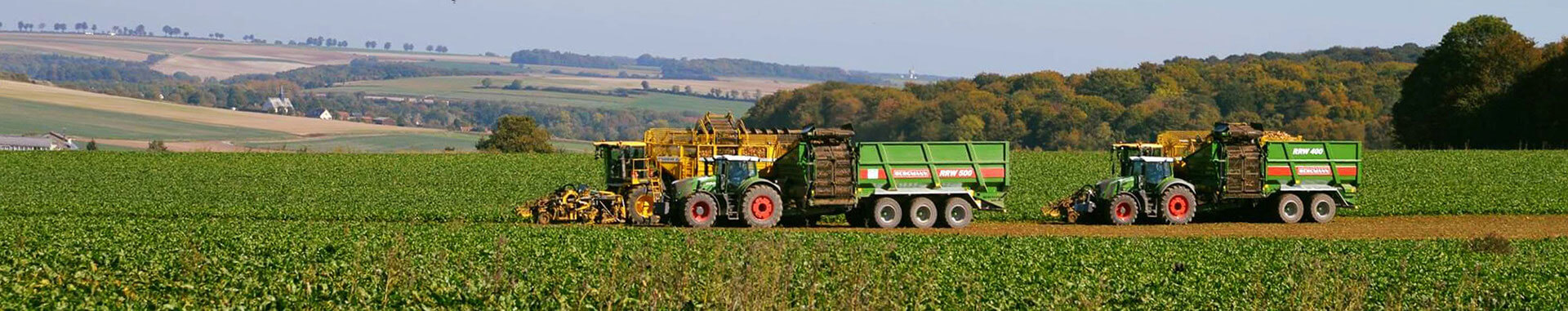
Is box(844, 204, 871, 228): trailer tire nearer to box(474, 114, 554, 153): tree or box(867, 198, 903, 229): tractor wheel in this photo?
box(867, 198, 903, 229): tractor wheel

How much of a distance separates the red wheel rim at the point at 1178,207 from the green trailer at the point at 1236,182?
14 millimetres

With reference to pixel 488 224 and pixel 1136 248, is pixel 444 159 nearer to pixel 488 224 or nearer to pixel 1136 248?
pixel 488 224

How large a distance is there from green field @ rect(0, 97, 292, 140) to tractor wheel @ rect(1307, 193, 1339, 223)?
2798 inches

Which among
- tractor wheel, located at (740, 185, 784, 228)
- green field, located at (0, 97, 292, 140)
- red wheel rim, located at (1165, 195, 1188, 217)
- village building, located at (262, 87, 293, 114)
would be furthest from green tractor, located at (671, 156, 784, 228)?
village building, located at (262, 87, 293, 114)

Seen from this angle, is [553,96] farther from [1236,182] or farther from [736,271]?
[736,271]

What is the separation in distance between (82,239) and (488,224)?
25.0 feet

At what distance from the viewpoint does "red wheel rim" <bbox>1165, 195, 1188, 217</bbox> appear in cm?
2980

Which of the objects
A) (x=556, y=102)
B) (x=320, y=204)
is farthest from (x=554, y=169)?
(x=556, y=102)

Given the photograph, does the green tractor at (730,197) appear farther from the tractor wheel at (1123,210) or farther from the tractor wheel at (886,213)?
the tractor wheel at (1123,210)

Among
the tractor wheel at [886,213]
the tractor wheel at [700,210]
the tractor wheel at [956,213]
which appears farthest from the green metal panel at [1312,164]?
the tractor wheel at [700,210]

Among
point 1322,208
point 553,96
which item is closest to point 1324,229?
point 1322,208

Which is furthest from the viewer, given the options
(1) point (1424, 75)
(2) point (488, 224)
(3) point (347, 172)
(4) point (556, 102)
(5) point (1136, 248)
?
(4) point (556, 102)

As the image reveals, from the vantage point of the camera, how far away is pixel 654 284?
48.0ft

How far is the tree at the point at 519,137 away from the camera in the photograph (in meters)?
62.8
